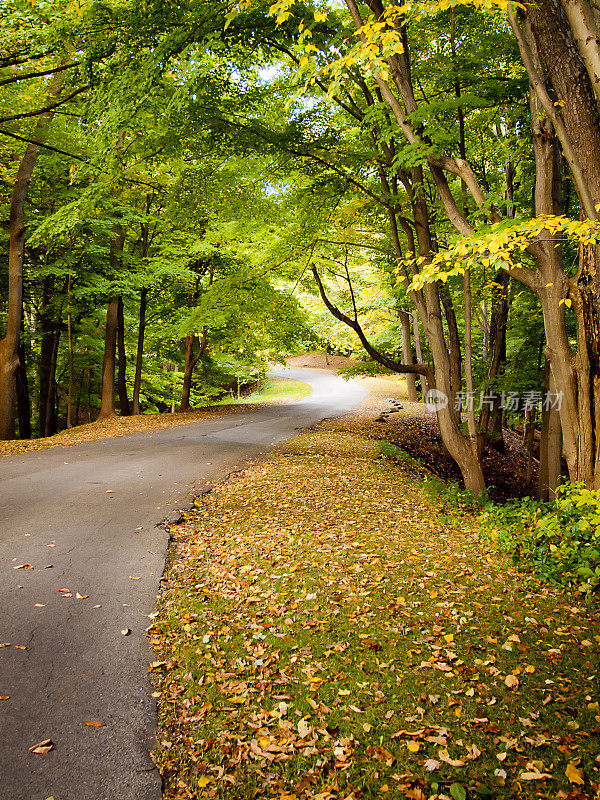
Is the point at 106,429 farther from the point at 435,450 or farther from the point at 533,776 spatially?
the point at 533,776

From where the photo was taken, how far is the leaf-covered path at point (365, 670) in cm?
275

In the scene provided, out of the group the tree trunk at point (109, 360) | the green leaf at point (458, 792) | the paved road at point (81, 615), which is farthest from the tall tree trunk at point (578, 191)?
the tree trunk at point (109, 360)

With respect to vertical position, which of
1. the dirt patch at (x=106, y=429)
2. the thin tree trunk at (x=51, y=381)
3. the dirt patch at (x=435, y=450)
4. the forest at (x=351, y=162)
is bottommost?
the dirt patch at (x=435, y=450)

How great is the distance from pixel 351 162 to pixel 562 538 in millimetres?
7462

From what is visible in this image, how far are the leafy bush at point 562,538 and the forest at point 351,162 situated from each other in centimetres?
44

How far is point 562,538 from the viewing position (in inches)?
217

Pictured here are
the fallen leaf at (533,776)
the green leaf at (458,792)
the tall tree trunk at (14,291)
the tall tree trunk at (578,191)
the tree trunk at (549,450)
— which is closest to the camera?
the green leaf at (458,792)

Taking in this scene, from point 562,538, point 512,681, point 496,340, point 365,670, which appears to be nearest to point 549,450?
point 562,538

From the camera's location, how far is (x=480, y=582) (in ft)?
16.8

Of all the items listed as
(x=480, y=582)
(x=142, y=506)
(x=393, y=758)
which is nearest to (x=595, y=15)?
(x=480, y=582)

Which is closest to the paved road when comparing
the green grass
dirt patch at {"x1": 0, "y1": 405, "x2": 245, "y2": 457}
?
dirt patch at {"x1": 0, "y1": 405, "x2": 245, "y2": 457}

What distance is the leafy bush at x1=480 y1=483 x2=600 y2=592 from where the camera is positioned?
492 centimetres

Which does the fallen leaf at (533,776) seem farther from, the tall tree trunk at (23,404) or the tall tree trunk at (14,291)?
the tall tree trunk at (23,404)

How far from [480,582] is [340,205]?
897 cm
